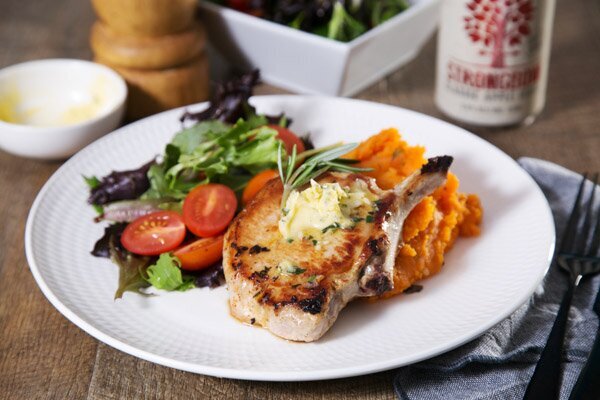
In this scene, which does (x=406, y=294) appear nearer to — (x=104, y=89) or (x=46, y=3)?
(x=104, y=89)

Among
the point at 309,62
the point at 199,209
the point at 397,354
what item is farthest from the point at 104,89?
the point at 397,354

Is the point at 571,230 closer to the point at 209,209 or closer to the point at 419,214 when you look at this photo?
the point at 419,214

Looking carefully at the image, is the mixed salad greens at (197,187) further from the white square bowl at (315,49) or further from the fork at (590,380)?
the fork at (590,380)

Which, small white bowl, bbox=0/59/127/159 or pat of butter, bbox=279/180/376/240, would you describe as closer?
pat of butter, bbox=279/180/376/240

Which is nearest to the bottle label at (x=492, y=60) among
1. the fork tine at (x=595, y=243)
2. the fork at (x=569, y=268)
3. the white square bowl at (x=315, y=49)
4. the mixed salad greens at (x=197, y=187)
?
the white square bowl at (x=315, y=49)

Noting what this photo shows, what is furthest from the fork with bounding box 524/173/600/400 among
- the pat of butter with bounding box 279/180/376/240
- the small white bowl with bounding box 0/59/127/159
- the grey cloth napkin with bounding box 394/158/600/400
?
the small white bowl with bounding box 0/59/127/159

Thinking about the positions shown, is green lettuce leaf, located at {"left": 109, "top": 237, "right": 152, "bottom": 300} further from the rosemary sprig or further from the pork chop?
the rosemary sprig
